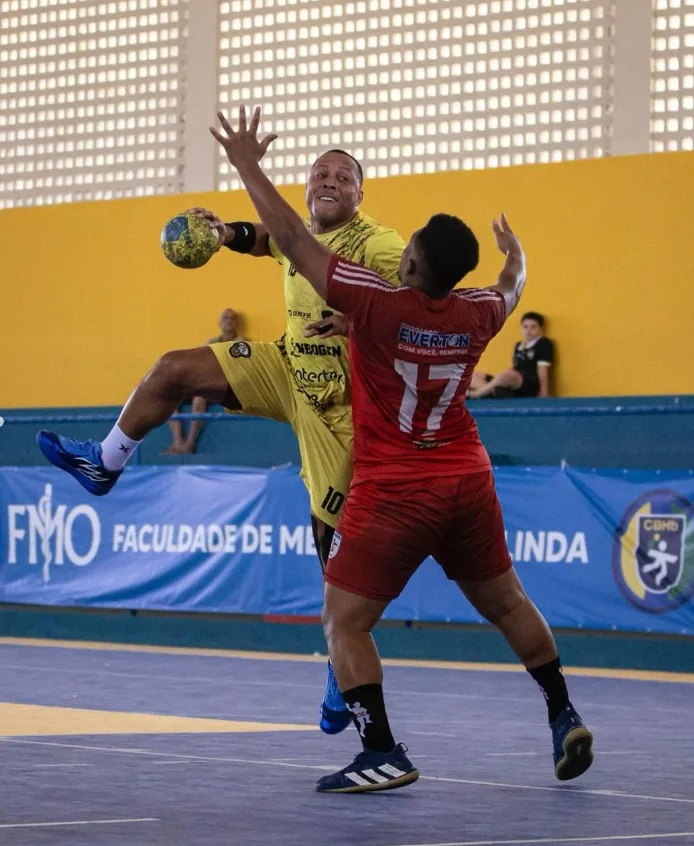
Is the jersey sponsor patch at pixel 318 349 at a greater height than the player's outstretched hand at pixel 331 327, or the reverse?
the player's outstretched hand at pixel 331 327

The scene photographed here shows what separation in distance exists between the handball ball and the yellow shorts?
368 millimetres

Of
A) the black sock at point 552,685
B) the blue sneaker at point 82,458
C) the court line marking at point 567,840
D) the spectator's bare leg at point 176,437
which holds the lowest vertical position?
the court line marking at point 567,840

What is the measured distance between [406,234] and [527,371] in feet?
6.57

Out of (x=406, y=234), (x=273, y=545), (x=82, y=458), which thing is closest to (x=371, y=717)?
(x=82, y=458)

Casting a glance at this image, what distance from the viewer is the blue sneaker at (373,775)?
527 centimetres

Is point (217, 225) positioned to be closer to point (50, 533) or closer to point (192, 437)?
point (50, 533)

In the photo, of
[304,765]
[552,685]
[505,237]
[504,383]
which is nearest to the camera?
[552,685]

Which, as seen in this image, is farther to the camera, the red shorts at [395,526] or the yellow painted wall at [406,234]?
the yellow painted wall at [406,234]

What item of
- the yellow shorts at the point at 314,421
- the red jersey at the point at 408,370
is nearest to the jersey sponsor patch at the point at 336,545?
the red jersey at the point at 408,370

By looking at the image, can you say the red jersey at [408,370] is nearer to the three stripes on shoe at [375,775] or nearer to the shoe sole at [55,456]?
the three stripes on shoe at [375,775]

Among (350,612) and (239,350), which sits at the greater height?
(239,350)

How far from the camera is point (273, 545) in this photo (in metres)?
13.1

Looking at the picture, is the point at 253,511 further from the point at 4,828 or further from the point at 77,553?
the point at 4,828

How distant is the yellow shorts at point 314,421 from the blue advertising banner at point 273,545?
206 inches
